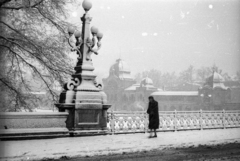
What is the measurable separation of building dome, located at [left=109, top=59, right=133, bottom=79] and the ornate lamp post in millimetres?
93650

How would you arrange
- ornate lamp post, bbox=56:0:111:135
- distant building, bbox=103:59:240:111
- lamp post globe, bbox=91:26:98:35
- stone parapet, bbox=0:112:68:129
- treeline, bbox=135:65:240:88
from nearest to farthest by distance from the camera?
stone parapet, bbox=0:112:68:129 < ornate lamp post, bbox=56:0:111:135 < lamp post globe, bbox=91:26:98:35 < distant building, bbox=103:59:240:111 < treeline, bbox=135:65:240:88

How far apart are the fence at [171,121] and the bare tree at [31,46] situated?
16.8 feet

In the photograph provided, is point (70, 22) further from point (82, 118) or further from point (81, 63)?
point (82, 118)

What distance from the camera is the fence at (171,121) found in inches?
483

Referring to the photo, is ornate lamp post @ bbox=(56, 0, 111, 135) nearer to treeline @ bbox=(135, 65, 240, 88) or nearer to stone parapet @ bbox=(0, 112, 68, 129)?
stone parapet @ bbox=(0, 112, 68, 129)

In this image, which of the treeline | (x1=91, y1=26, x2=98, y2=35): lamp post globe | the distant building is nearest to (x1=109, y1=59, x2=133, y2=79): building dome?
the distant building

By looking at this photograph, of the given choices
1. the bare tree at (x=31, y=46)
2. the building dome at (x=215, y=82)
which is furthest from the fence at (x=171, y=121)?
the building dome at (x=215, y=82)

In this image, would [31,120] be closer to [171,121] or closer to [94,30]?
[94,30]

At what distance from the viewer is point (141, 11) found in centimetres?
12481

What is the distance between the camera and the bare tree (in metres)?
14.4

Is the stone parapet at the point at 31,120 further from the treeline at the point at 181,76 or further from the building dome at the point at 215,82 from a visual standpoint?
the treeline at the point at 181,76

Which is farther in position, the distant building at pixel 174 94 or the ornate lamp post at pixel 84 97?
the distant building at pixel 174 94

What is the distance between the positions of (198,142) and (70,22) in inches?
442

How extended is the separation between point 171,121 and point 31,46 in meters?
8.48
